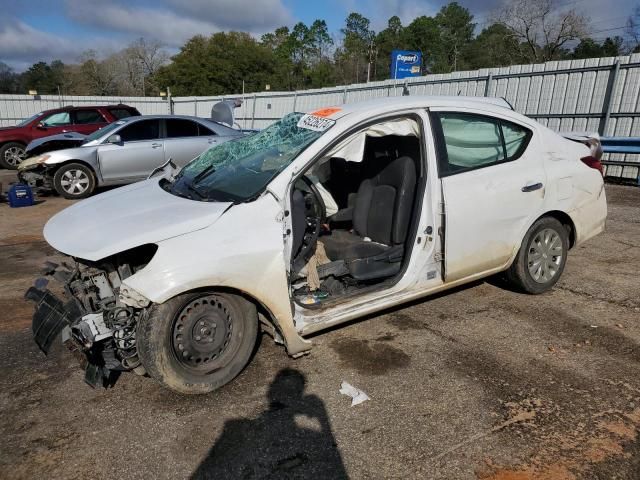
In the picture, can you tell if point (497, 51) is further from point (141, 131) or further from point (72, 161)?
point (72, 161)

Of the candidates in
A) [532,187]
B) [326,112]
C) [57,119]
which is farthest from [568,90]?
[57,119]

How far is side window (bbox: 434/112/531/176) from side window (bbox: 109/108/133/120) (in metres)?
11.7

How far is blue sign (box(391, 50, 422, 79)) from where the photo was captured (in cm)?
2452

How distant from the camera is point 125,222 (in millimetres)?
2939

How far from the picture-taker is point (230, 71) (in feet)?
156

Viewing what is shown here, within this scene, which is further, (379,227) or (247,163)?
(379,227)

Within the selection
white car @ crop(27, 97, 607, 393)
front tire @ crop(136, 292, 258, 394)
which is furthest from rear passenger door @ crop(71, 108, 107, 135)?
front tire @ crop(136, 292, 258, 394)

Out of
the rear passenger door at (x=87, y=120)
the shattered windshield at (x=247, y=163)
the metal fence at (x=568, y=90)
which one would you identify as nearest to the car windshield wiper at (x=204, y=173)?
the shattered windshield at (x=247, y=163)

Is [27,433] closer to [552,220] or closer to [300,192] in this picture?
[300,192]

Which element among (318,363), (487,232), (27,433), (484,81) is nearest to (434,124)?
(487,232)

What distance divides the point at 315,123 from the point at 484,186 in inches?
54.2

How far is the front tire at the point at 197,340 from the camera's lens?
8.87ft

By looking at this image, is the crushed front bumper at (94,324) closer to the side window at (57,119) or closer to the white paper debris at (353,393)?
the white paper debris at (353,393)

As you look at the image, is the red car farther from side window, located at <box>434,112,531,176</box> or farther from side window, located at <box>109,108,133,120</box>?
side window, located at <box>434,112,531,176</box>
